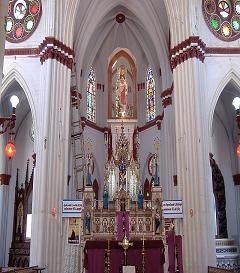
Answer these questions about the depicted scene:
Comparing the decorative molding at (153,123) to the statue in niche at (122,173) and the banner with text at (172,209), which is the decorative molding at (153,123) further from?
the banner with text at (172,209)

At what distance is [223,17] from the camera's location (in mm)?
21609

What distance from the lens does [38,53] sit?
20297 mm

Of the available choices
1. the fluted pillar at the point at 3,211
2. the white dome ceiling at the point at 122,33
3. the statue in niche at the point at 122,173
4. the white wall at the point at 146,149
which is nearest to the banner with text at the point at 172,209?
the statue in niche at the point at 122,173

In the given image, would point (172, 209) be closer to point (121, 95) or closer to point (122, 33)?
point (121, 95)

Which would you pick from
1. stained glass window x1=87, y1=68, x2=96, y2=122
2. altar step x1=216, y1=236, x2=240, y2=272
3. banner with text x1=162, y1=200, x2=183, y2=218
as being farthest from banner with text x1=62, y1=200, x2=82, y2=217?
stained glass window x1=87, y1=68, x2=96, y2=122

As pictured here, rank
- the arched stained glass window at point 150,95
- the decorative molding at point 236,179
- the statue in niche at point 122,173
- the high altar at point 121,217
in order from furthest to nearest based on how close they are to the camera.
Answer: the arched stained glass window at point 150,95
the statue in niche at point 122,173
the decorative molding at point 236,179
the high altar at point 121,217

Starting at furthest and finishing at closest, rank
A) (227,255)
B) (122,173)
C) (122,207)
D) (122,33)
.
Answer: (122,33) < (122,173) < (227,255) < (122,207)

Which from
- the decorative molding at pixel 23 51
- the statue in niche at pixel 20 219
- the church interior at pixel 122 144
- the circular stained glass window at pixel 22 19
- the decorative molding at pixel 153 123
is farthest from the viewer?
the decorative molding at pixel 153 123

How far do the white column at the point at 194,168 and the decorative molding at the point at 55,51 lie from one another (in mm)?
5384

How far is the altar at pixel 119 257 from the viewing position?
1310cm

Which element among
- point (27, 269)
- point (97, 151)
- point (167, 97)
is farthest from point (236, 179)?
point (27, 269)

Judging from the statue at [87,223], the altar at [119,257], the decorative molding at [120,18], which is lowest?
the altar at [119,257]

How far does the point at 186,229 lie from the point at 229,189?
27.6ft

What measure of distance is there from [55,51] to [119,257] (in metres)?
10.7
